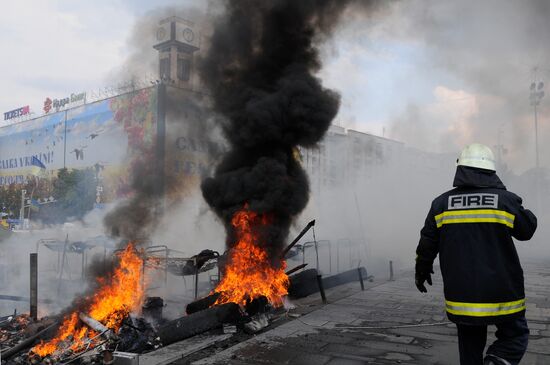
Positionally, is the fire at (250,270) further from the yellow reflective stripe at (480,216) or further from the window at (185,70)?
the window at (185,70)

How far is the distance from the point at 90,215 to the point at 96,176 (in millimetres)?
4705

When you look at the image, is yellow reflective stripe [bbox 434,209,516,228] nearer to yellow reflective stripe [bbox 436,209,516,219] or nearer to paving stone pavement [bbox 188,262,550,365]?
yellow reflective stripe [bbox 436,209,516,219]

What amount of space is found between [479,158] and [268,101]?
5.55m

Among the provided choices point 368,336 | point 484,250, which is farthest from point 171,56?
point 484,250

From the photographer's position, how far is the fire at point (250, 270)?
7430 millimetres

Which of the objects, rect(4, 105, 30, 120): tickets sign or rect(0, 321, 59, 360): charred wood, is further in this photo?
rect(4, 105, 30, 120): tickets sign

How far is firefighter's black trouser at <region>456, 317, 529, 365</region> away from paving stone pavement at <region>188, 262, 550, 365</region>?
2006 millimetres

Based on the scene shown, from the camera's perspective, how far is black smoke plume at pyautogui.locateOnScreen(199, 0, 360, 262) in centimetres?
827

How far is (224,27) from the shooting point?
9.44 meters

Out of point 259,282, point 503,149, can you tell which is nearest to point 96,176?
point 503,149

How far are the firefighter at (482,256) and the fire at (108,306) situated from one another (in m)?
4.58

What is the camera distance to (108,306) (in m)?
6.90

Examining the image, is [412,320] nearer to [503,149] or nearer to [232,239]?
[232,239]

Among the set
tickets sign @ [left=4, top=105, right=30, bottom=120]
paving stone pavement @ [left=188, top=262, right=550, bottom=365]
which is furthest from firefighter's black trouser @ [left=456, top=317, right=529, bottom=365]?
tickets sign @ [left=4, top=105, right=30, bottom=120]
